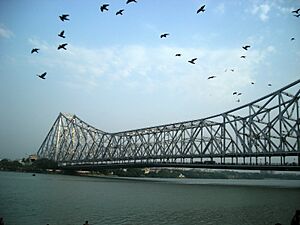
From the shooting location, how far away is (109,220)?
18.4m

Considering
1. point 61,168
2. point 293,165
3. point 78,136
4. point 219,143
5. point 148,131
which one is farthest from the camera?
point 78,136

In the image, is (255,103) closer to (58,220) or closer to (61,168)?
(58,220)

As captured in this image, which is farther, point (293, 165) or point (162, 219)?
point (293, 165)

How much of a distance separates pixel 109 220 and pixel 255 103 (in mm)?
48905

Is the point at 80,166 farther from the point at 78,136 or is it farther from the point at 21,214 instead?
the point at 21,214

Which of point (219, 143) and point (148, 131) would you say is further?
point (148, 131)

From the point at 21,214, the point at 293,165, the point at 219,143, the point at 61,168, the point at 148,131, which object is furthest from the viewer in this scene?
the point at 61,168

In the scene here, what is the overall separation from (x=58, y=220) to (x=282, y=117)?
1792 inches

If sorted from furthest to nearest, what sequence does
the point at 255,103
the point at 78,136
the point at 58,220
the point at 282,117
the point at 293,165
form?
the point at 78,136 < the point at 255,103 < the point at 282,117 < the point at 293,165 < the point at 58,220

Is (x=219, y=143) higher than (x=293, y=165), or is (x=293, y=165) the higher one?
(x=219, y=143)

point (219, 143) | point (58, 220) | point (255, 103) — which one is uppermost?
point (255, 103)

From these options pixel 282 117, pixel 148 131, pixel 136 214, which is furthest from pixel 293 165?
pixel 148 131

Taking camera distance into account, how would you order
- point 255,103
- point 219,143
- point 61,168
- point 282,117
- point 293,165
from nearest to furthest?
point 293,165 < point 282,117 < point 255,103 < point 219,143 < point 61,168

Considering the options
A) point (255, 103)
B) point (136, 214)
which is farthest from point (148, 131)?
point (136, 214)
